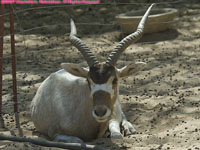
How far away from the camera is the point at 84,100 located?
201 inches

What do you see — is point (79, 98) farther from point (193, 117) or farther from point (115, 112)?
point (193, 117)

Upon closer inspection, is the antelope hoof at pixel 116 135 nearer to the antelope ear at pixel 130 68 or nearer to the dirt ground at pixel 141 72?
the dirt ground at pixel 141 72

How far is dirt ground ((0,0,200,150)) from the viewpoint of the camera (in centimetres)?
505

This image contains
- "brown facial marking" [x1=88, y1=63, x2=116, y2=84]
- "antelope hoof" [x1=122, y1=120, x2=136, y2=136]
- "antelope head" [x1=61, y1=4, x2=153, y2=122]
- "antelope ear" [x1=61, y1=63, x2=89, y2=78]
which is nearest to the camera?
"antelope head" [x1=61, y1=4, x2=153, y2=122]

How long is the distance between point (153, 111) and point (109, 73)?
1.55m

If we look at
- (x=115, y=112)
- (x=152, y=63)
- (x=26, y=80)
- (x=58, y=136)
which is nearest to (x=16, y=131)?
(x=58, y=136)

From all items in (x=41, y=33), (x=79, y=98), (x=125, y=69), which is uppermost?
(x=125, y=69)

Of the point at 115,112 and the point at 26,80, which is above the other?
the point at 115,112

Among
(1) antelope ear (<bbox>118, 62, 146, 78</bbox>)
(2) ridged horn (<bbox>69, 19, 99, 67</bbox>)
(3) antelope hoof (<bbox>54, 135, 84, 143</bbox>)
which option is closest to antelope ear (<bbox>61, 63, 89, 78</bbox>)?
(2) ridged horn (<bbox>69, 19, 99, 67</bbox>)

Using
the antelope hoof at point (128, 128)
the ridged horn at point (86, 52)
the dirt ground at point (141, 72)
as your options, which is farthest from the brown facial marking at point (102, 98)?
the antelope hoof at point (128, 128)

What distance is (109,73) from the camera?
4621mm

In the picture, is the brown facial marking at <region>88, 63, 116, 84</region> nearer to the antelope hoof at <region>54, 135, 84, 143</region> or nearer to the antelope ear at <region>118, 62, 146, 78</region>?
the antelope ear at <region>118, 62, 146, 78</region>

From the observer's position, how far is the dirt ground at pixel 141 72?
5.05m

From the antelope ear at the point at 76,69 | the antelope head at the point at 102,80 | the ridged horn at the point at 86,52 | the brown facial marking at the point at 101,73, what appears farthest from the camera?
the antelope ear at the point at 76,69
